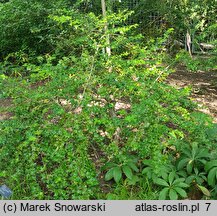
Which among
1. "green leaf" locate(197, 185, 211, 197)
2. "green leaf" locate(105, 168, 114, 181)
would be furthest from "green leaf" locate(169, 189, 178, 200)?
"green leaf" locate(105, 168, 114, 181)

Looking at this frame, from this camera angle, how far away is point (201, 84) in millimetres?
5809

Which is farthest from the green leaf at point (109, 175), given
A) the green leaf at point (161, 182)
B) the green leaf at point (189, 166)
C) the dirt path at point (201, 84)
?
the dirt path at point (201, 84)

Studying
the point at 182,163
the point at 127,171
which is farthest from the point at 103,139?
the point at 182,163

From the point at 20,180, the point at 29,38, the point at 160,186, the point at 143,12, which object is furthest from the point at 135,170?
the point at 143,12

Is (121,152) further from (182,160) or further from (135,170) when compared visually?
(182,160)

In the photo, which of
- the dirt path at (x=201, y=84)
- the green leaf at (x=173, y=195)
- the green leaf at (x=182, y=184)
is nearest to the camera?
the green leaf at (x=173, y=195)

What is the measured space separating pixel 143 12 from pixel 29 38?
2.40m

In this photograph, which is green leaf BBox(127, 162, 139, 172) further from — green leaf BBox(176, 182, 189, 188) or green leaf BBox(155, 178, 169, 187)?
green leaf BBox(176, 182, 189, 188)

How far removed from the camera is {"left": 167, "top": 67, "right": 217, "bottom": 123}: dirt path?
4.98m

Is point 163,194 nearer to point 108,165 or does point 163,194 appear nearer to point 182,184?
point 182,184

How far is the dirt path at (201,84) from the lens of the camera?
4976 millimetres

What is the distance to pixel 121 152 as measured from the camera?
300 cm

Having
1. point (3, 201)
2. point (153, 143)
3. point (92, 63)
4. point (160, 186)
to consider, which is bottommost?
point (160, 186)

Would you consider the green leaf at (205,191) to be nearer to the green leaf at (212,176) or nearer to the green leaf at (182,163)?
the green leaf at (212,176)
